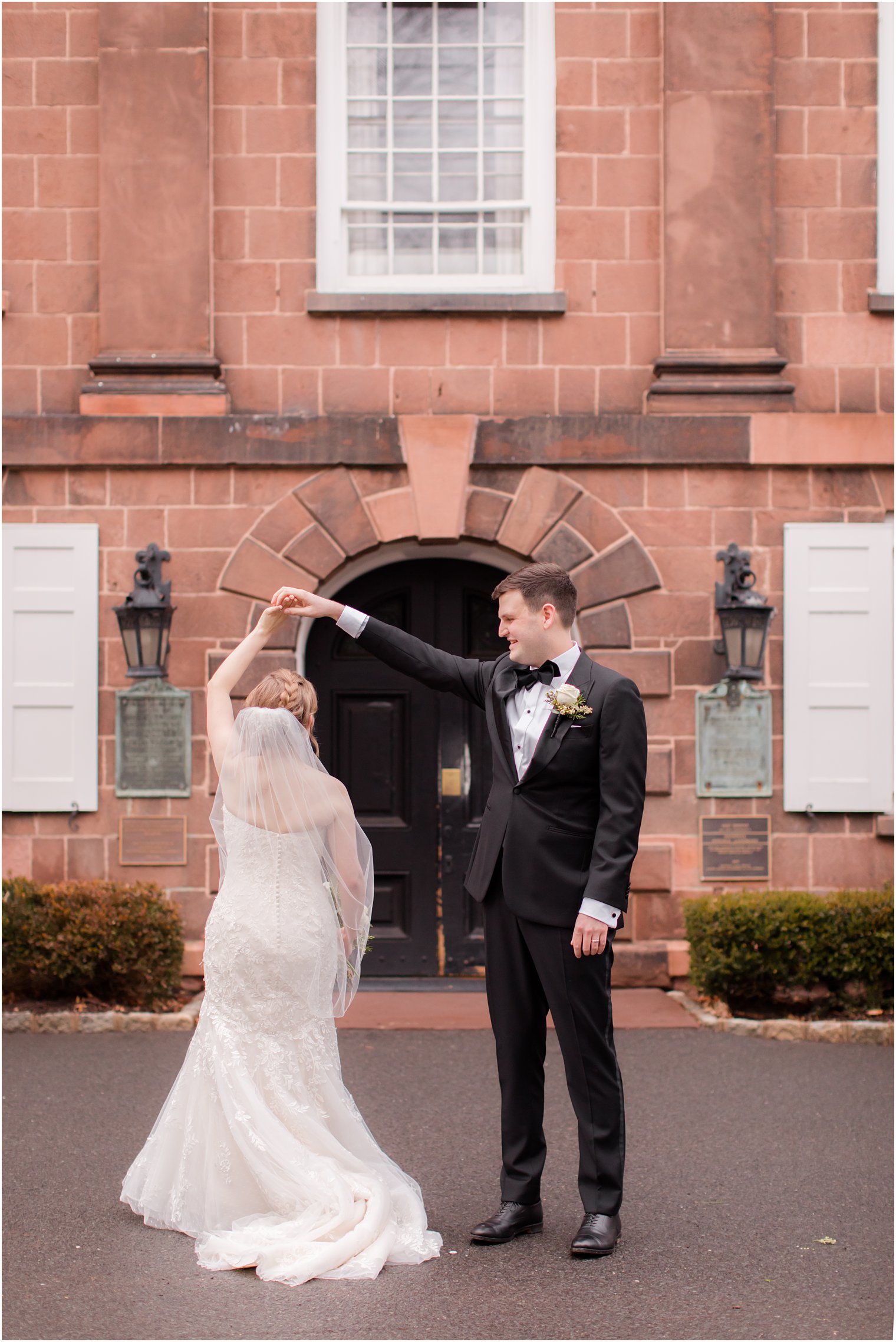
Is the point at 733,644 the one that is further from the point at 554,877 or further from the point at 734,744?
the point at 554,877

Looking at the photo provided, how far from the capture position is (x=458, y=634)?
29.1ft

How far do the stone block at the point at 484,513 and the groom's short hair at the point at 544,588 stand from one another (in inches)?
161

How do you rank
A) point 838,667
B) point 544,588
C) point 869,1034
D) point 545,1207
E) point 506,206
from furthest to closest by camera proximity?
1. point 506,206
2. point 838,667
3. point 869,1034
4. point 545,1207
5. point 544,588

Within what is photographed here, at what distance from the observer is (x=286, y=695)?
4.59 meters

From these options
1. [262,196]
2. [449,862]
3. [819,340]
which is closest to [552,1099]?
[449,862]

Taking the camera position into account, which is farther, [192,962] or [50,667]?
[50,667]

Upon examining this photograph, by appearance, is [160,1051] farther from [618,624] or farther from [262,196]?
[262,196]

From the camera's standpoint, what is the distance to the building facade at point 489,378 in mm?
8477

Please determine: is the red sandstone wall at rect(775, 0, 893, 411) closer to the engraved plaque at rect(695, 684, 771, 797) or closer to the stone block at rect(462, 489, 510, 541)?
the engraved plaque at rect(695, 684, 771, 797)

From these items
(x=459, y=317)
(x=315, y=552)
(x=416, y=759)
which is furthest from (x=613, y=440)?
(x=416, y=759)

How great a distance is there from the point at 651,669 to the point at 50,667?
151 inches

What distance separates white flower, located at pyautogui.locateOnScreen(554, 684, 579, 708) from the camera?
14.0 feet

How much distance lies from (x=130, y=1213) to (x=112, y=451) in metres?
5.13

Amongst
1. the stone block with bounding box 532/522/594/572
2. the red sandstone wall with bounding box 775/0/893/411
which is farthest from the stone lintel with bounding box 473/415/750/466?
the red sandstone wall with bounding box 775/0/893/411
